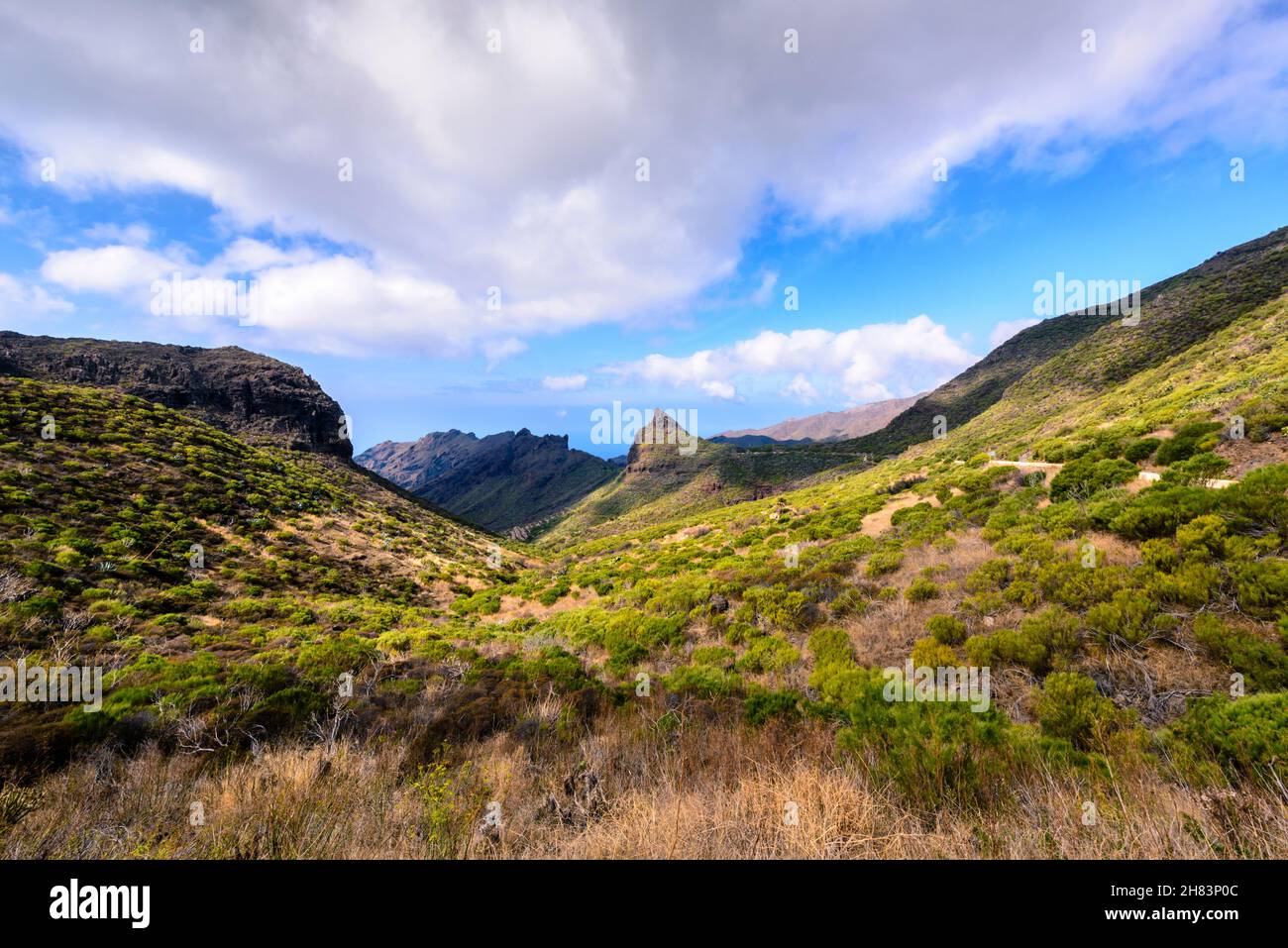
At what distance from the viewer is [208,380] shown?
48.8m

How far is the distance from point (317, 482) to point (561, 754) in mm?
37255

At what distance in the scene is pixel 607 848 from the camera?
10.6 ft

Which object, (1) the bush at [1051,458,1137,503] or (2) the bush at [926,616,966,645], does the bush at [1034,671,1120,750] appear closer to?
(2) the bush at [926,616,966,645]

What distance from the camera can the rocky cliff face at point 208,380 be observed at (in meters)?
41.0

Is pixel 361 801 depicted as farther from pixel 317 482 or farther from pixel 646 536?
pixel 317 482

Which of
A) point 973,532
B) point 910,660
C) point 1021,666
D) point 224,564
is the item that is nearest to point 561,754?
point 910,660

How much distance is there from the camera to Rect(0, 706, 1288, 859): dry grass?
9.91 feet

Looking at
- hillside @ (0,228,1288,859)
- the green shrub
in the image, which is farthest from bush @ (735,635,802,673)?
the green shrub

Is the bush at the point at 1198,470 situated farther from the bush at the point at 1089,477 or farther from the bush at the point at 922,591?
the bush at the point at 922,591

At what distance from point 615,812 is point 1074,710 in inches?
209

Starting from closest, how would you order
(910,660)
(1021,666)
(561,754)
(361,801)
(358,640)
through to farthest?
1. (361,801)
2. (561,754)
3. (1021,666)
4. (910,660)
5. (358,640)

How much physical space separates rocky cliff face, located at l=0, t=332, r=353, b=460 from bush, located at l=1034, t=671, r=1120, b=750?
57.5 meters
